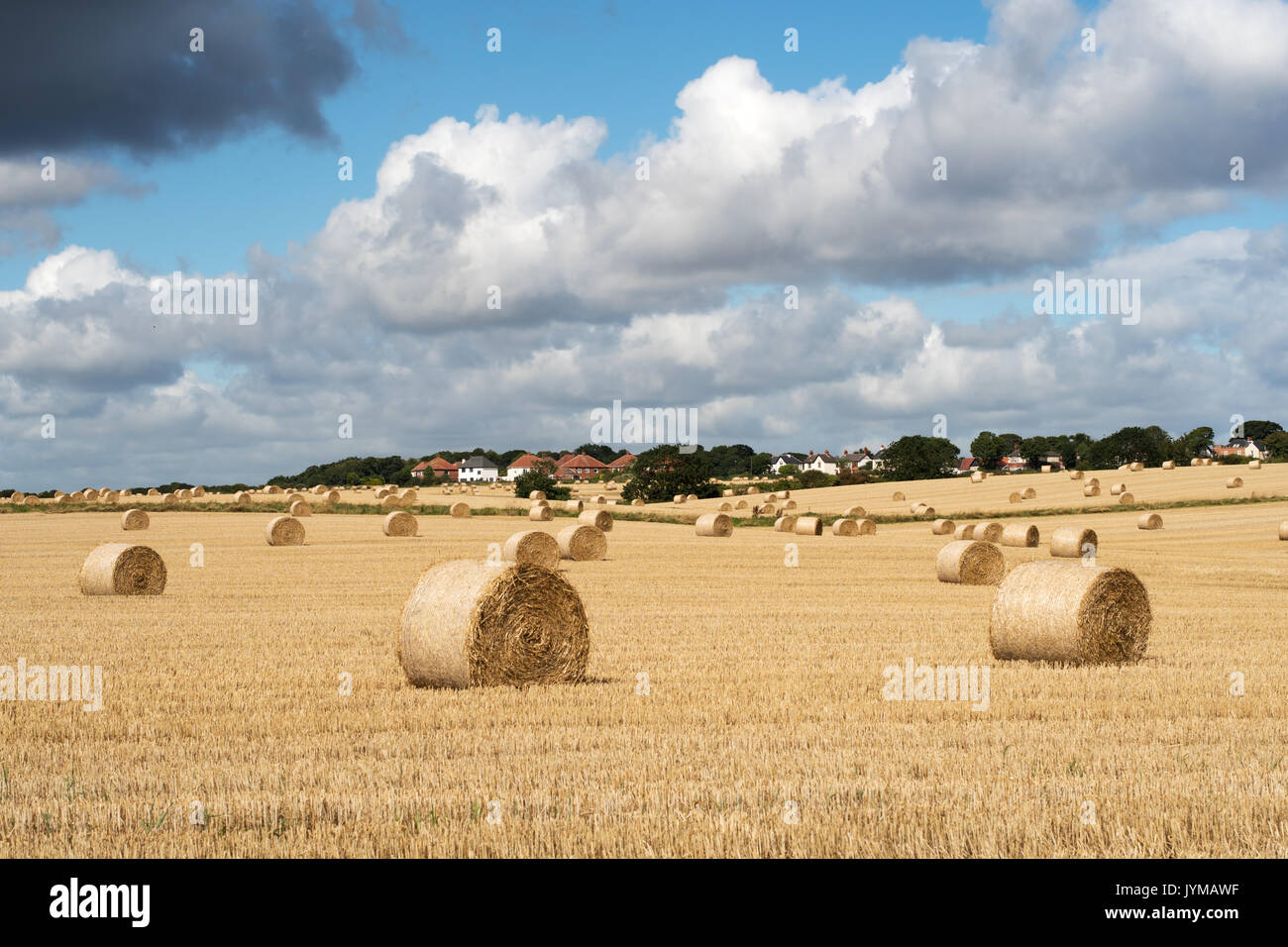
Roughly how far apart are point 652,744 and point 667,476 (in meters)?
79.8

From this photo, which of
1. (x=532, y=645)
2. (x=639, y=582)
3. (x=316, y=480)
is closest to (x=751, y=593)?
(x=639, y=582)

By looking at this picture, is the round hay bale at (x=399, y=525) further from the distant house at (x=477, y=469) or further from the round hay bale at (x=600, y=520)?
the distant house at (x=477, y=469)

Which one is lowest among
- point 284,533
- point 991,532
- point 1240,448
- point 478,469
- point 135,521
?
point 991,532

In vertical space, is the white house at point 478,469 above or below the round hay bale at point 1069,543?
above

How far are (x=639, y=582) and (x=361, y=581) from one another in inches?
257

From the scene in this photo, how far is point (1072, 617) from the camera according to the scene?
14.8m

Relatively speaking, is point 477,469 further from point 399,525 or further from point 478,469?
point 399,525

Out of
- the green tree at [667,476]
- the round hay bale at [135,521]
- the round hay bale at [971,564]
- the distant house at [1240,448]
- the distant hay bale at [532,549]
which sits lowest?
the round hay bale at [971,564]

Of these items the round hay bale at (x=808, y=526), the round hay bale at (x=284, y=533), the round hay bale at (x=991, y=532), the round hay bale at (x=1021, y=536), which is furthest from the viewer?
the round hay bale at (x=808, y=526)

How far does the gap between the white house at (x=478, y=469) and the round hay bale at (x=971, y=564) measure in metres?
155

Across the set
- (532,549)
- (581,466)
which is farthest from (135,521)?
(581,466)

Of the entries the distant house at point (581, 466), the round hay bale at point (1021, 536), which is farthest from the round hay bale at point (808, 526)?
the distant house at point (581, 466)

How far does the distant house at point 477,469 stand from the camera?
184 metres
